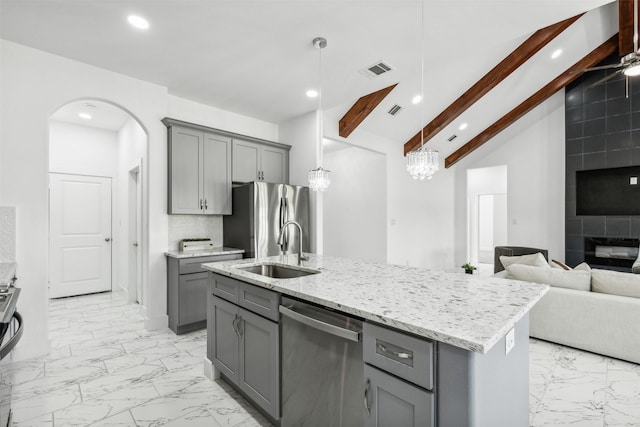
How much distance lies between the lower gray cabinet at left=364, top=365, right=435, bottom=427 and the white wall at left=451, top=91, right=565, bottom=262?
731 cm

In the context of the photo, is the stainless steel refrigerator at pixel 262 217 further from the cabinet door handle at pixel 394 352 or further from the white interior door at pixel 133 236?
the cabinet door handle at pixel 394 352

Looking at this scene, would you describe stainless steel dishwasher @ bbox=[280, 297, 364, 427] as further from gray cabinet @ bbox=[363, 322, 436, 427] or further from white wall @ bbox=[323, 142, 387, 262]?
white wall @ bbox=[323, 142, 387, 262]

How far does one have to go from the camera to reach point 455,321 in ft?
3.82

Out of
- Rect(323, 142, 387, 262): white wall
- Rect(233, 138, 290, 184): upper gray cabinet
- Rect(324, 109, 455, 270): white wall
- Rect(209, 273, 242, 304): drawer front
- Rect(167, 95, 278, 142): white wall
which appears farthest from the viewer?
Rect(323, 142, 387, 262): white wall

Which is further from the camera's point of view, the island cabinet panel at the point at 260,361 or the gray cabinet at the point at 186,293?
the gray cabinet at the point at 186,293

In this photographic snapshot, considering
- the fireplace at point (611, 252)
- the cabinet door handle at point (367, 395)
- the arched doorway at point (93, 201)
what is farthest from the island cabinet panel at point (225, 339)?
the fireplace at point (611, 252)

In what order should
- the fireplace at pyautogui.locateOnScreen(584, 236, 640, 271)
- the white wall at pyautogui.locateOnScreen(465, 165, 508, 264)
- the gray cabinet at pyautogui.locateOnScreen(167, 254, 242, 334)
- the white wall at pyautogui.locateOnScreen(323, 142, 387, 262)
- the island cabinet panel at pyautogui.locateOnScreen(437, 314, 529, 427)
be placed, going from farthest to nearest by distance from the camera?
1. the white wall at pyautogui.locateOnScreen(465, 165, 508, 264)
2. the white wall at pyautogui.locateOnScreen(323, 142, 387, 262)
3. the fireplace at pyautogui.locateOnScreen(584, 236, 640, 271)
4. the gray cabinet at pyautogui.locateOnScreen(167, 254, 242, 334)
5. the island cabinet panel at pyautogui.locateOnScreen(437, 314, 529, 427)

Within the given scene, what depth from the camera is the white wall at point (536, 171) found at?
22.1 ft

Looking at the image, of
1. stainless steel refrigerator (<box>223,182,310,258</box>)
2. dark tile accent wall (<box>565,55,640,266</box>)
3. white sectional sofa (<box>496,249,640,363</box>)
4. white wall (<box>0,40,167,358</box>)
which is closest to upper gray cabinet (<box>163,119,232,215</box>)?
stainless steel refrigerator (<box>223,182,310,258</box>)

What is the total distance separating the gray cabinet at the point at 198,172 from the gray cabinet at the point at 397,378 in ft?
10.2

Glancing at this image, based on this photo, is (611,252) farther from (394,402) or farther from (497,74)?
(394,402)

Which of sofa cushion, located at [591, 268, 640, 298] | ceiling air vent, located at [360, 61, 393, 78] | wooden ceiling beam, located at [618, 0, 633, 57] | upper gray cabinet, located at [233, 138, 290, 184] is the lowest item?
sofa cushion, located at [591, 268, 640, 298]

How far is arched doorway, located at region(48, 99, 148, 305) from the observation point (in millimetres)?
4742

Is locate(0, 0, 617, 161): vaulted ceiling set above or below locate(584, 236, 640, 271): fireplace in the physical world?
above
